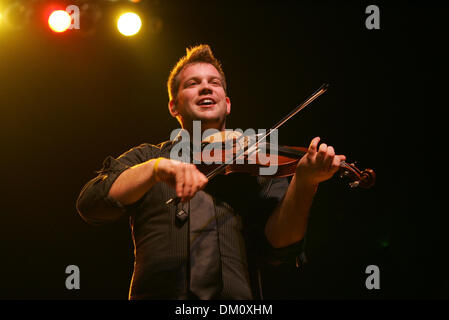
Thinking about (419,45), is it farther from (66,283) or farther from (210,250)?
(66,283)

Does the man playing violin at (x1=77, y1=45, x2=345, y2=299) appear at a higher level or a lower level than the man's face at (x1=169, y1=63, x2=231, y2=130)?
lower

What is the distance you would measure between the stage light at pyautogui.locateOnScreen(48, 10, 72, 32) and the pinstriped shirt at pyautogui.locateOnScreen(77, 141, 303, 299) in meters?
1.60

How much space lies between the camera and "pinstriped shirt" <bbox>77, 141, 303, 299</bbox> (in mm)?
1399

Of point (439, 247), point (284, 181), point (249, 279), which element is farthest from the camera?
point (439, 247)

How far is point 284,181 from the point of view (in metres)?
1.83

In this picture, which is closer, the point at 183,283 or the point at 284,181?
the point at 183,283

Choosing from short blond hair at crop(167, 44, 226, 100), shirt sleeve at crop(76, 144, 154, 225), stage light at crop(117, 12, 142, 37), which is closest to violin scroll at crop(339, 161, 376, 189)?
short blond hair at crop(167, 44, 226, 100)

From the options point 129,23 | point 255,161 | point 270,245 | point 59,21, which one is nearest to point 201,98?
point 255,161

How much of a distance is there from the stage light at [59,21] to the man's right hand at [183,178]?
1994 millimetres

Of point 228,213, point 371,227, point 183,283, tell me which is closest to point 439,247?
point 371,227

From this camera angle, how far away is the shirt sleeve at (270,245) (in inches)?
63.7

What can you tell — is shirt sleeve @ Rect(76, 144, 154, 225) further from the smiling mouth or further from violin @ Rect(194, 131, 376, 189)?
the smiling mouth

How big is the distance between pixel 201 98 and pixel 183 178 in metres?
0.76
